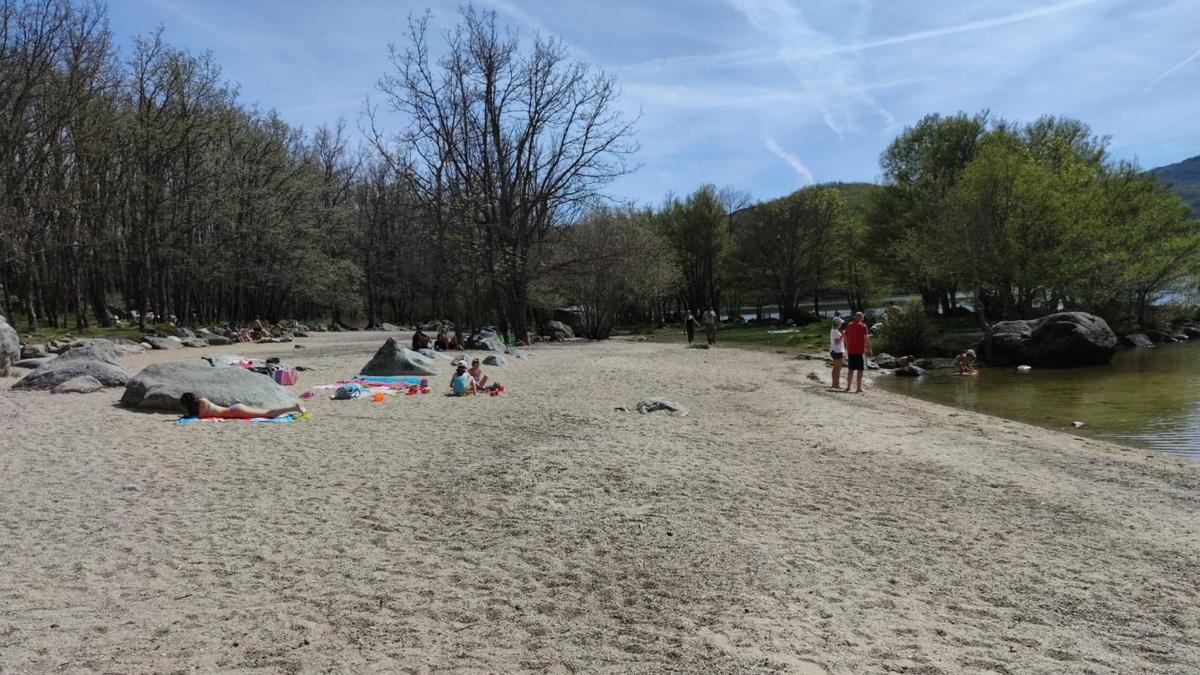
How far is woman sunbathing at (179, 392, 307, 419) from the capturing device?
36.9 ft

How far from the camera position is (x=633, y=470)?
26.2 ft

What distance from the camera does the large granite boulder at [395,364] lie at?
17484mm

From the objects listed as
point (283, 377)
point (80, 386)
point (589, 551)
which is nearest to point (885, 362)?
point (283, 377)

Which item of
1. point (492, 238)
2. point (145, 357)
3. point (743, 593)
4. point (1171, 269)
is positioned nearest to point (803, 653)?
point (743, 593)

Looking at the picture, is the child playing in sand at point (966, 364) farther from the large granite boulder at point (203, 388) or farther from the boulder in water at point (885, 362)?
the large granite boulder at point (203, 388)

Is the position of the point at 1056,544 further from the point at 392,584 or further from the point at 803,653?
the point at 392,584

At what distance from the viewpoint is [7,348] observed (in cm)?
1636

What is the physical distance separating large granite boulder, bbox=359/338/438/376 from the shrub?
19.6 m

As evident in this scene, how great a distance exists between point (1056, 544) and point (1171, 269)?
123ft

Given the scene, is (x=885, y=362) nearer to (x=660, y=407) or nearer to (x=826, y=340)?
(x=826, y=340)

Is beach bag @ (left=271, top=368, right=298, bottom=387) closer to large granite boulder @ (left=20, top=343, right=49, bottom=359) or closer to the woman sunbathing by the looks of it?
the woman sunbathing

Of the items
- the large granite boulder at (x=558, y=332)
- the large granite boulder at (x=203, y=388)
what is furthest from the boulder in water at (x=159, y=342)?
the large granite boulder at (x=558, y=332)

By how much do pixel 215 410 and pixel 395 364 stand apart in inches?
255

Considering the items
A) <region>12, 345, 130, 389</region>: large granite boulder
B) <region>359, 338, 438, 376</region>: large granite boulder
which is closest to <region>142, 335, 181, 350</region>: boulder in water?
<region>12, 345, 130, 389</region>: large granite boulder
